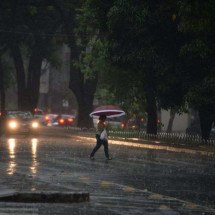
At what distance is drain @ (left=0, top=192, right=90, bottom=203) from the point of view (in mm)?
16203

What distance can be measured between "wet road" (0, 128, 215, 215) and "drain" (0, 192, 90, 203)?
286mm

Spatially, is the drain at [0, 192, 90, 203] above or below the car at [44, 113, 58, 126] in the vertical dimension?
below

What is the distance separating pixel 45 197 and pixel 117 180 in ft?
20.1

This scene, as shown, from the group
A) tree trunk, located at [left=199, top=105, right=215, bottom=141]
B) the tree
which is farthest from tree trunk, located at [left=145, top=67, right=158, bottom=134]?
the tree

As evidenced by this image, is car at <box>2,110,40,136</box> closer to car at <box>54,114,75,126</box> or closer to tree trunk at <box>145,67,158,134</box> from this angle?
tree trunk at <box>145,67,158,134</box>

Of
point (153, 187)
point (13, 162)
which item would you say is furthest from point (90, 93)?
point (153, 187)

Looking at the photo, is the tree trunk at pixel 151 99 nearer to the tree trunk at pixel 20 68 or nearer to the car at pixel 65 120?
the tree trunk at pixel 20 68

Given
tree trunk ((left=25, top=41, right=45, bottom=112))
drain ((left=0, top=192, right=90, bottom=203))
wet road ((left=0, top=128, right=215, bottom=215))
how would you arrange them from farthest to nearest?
tree trunk ((left=25, top=41, right=45, bottom=112)), drain ((left=0, top=192, right=90, bottom=203)), wet road ((left=0, top=128, right=215, bottom=215))

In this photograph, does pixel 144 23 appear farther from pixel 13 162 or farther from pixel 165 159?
pixel 13 162

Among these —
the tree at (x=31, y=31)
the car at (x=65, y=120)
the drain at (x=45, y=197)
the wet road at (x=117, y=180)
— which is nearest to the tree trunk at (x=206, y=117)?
the wet road at (x=117, y=180)

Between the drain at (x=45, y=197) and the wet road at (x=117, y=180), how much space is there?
286mm

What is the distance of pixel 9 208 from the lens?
14922 millimetres

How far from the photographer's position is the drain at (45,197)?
16203 mm

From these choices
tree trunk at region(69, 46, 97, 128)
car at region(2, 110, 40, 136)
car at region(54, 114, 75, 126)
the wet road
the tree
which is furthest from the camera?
car at region(54, 114, 75, 126)
